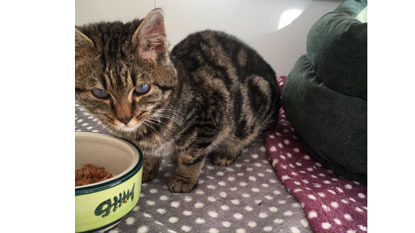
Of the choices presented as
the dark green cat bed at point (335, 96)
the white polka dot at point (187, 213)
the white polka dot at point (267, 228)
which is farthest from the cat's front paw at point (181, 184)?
the dark green cat bed at point (335, 96)

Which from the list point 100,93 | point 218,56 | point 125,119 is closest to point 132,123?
point 125,119

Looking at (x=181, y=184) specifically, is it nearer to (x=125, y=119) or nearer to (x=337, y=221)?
(x=125, y=119)

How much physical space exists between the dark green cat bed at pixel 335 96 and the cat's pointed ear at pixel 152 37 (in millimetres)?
626

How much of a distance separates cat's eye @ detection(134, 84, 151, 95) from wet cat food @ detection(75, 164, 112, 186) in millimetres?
282

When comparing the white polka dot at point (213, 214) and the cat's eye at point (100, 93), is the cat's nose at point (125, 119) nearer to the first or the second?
the cat's eye at point (100, 93)

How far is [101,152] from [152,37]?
422 millimetres

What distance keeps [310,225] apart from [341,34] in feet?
2.18

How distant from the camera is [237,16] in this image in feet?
6.52

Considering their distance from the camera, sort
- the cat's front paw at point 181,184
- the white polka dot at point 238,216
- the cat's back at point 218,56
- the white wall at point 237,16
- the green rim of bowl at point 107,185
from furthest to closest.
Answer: the white wall at point 237,16 → the cat's back at point 218,56 → the cat's front paw at point 181,184 → the white polka dot at point 238,216 → the green rim of bowl at point 107,185

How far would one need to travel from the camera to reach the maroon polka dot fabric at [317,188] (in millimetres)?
944

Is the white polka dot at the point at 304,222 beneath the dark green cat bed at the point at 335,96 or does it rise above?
beneath

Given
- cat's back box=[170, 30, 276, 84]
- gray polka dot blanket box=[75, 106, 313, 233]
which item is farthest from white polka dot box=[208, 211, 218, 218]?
cat's back box=[170, 30, 276, 84]

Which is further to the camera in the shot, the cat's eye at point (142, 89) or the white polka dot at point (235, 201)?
the white polka dot at point (235, 201)
